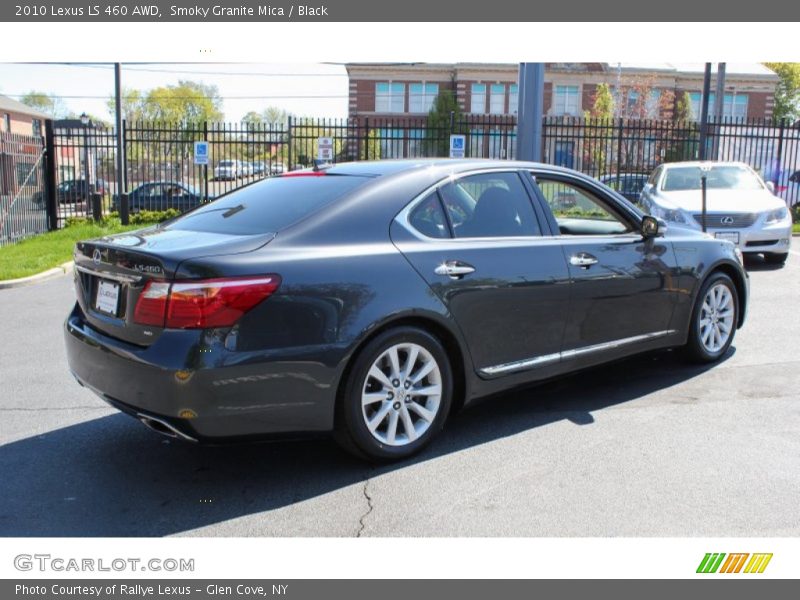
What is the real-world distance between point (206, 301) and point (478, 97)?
171 feet

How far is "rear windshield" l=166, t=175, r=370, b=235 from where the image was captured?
407 centimetres

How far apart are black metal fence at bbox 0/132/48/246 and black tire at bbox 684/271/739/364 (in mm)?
13179

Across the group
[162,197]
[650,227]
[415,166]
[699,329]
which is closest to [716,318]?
[699,329]

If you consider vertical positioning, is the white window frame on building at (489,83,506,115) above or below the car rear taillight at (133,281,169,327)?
above

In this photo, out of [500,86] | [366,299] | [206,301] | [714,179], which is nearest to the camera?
[206,301]

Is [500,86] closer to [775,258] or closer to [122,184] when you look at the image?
[122,184]

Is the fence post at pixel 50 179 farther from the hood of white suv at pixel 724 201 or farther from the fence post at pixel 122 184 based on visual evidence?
the hood of white suv at pixel 724 201

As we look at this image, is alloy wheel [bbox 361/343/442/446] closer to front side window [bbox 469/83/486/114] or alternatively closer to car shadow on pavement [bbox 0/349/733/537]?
car shadow on pavement [bbox 0/349/733/537]

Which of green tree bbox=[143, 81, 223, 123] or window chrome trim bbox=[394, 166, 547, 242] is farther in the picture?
green tree bbox=[143, 81, 223, 123]

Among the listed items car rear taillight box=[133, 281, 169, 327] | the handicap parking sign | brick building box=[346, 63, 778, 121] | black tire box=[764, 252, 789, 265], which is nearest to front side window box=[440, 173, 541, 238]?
car rear taillight box=[133, 281, 169, 327]

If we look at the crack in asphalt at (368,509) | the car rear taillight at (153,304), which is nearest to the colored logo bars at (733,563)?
the crack in asphalt at (368,509)

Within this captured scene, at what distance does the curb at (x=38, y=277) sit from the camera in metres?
10.2

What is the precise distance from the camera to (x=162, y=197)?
20.5 meters

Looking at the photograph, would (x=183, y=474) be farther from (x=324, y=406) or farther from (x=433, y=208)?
(x=433, y=208)
